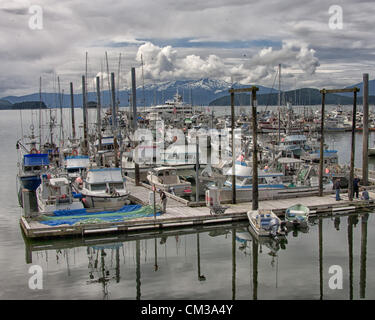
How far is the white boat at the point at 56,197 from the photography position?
24.0m

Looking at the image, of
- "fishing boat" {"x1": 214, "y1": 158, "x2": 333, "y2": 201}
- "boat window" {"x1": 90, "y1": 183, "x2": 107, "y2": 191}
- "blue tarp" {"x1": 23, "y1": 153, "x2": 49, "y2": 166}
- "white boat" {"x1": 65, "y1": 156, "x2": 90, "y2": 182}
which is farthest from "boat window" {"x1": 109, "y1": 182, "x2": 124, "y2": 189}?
"blue tarp" {"x1": 23, "y1": 153, "x2": 49, "y2": 166}

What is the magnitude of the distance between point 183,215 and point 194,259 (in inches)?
162

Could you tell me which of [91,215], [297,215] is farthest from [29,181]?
[297,215]

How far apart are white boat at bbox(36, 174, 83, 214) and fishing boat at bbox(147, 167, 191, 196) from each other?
7278 millimetres

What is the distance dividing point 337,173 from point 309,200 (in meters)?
8.43

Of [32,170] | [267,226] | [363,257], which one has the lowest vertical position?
[363,257]

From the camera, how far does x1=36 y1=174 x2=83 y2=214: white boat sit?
945 inches

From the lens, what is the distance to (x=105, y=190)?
85.6ft

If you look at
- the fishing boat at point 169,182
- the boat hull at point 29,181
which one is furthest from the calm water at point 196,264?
the boat hull at point 29,181

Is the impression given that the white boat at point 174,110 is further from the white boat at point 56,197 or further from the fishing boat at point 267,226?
the fishing boat at point 267,226

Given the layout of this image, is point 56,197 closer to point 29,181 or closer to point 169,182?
point 29,181

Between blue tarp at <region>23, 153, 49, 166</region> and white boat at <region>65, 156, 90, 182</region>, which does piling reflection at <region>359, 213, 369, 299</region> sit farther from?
blue tarp at <region>23, 153, 49, 166</region>

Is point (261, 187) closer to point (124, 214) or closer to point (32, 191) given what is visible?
point (124, 214)
